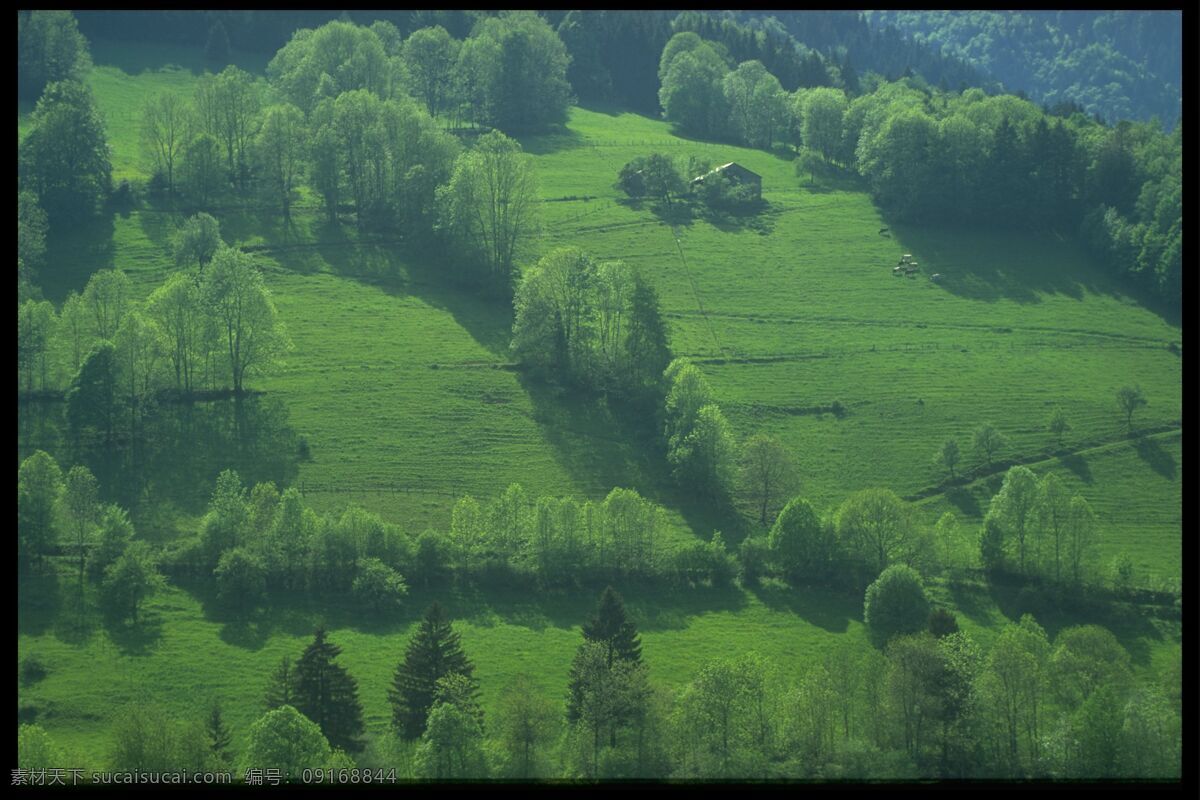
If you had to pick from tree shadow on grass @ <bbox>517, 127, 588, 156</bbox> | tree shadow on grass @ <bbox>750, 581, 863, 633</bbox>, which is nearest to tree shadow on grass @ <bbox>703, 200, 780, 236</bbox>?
tree shadow on grass @ <bbox>517, 127, 588, 156</bbox>

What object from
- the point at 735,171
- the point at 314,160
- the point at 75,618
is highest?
the point at 735,171

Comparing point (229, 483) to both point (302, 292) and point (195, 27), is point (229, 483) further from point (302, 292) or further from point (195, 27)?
point (195, 27)

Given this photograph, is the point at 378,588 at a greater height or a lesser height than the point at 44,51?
lesser

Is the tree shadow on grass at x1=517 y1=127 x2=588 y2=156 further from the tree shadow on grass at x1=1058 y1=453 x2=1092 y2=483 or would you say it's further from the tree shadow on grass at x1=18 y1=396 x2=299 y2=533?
the tree shadow on grass at x1=1058 y1=453 x2=1092 y2=483

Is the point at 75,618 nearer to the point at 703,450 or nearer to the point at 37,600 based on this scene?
the point at 37,600

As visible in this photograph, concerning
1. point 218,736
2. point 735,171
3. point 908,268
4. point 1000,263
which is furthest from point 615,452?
point 735,171

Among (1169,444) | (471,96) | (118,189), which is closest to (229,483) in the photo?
(118,189)
